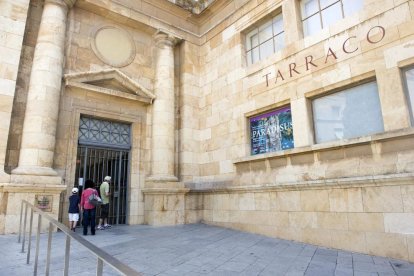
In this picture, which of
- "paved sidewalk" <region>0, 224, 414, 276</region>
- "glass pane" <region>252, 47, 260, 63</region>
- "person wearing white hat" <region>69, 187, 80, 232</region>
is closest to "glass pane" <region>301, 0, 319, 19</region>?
"glass pane" <region>252, 47, 260, 63</region>

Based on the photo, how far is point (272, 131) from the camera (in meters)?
8.10

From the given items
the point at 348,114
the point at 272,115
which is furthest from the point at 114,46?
the point at 348,114

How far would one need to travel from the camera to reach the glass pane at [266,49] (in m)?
8.73

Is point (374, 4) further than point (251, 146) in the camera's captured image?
No

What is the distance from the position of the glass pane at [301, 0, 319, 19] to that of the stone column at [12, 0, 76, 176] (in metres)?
6.59

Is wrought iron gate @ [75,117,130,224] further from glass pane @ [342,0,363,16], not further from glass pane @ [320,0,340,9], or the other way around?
glass pane @ [342,0,363,16]

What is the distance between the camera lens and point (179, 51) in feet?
36.2

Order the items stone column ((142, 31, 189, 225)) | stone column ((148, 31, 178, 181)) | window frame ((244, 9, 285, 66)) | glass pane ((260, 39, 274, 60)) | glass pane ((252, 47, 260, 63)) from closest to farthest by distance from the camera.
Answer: window frame ((244, 9, 285, 66)) < glass pane ((260, 39, 274, 60)) < stone column ((142, 31, 189, 225)) < glass pane ((252, 47, 260, 63)) < stone column ((148, 31, 178, 181))

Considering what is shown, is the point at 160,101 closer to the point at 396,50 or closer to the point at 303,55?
the point at 303,55

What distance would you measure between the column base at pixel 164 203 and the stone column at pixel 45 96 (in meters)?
2.79

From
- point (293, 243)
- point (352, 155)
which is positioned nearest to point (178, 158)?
point (293, 243)

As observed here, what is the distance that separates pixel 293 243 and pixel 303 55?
448 centimetres

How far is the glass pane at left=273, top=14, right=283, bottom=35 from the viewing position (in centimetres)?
857

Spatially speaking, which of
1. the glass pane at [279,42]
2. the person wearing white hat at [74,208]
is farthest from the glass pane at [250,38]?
the person wearing white hat at [74,208]
